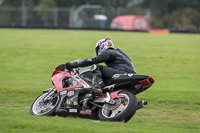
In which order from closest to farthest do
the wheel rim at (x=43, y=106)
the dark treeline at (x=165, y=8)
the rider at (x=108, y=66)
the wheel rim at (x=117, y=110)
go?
1. the wheel rim at (x=117, y=110)
2. the rider at (x=108, y=66)
3. the wheel rim at (x=43, y=106)
4. the dark treeline at (x=165, y=8)

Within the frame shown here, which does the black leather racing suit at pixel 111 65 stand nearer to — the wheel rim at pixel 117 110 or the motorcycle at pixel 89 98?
the motorcycle at pixel 89 98

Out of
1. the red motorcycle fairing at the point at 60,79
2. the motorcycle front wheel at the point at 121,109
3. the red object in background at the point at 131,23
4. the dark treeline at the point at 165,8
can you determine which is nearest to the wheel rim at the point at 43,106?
the red motorcycle fairing at the point at 60,79

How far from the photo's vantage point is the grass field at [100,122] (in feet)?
22.7

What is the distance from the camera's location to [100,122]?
24.1 ft

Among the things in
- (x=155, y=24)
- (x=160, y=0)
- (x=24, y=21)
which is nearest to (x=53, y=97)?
(x=24, y=21)

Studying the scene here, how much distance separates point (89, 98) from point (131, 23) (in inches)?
1976

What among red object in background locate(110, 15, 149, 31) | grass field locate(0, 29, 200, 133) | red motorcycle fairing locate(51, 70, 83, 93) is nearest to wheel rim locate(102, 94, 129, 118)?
grass field locate(0, 29, 200, 133)

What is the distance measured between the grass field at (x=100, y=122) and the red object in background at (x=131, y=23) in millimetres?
27008

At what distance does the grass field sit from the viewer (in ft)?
22.7

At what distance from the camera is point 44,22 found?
57.7 metres

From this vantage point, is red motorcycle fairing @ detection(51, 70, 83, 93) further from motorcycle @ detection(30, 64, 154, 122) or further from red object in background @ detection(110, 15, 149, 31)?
red object in background @ detection(110, 15, 149, 31)

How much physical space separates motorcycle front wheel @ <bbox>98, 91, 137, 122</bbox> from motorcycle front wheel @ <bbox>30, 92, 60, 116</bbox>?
1.11m

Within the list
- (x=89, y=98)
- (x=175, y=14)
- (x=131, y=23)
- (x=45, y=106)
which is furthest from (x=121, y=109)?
(x=175, y=14)

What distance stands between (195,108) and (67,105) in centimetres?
352
